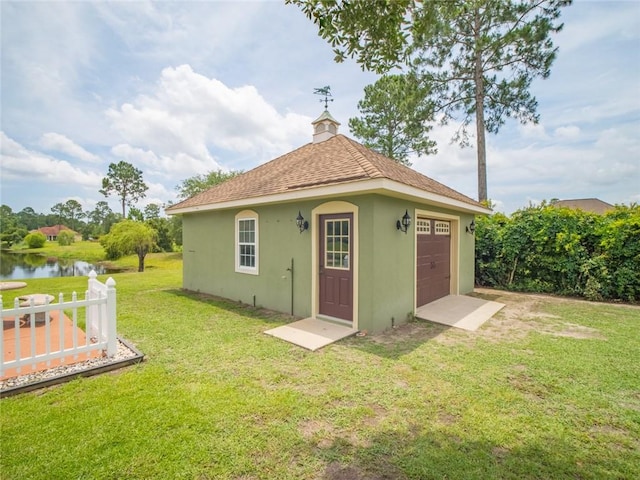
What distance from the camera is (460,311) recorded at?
6.92 m

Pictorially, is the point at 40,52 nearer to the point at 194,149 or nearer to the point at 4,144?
the point at 4,144

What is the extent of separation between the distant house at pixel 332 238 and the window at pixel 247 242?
0.09 feet

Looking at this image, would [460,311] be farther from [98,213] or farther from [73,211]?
[73,211]

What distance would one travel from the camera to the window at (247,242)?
7406 millimetres

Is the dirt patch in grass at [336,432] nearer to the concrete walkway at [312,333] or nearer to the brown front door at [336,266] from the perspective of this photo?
the concrete walkway at [312,333]

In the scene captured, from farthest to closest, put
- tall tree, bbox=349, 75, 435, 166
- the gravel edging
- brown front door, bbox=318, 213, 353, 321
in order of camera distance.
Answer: tall tree, bbox=349, 75, 435, 166 < brown front door, bbox=318, 213, 353, 321 < the gravel edging

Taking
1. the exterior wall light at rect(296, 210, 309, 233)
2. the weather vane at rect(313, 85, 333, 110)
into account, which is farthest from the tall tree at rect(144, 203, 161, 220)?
the exterior wall light at rect(296, 210, 309, 233)

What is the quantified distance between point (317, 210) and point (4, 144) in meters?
6.96

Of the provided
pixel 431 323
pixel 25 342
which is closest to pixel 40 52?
pixel 25 342

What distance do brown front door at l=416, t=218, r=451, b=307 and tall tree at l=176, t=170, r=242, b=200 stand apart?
79.3 ft

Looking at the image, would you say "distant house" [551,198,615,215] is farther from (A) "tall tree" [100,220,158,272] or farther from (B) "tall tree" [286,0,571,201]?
(A) "tall tree" [100,220,158,272]

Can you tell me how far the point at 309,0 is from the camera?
99.9 inches

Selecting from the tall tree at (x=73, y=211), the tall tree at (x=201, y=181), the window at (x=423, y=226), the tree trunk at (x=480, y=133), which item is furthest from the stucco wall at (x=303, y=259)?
the tall tree at (x=73, y=211)

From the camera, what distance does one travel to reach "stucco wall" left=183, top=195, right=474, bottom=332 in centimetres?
538
